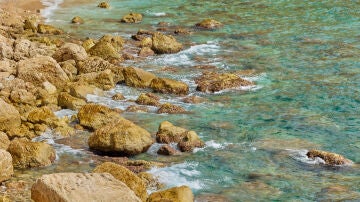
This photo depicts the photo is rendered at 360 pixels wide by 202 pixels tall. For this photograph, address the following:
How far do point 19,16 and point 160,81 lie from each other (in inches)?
681

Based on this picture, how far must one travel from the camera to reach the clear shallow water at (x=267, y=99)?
1605cm

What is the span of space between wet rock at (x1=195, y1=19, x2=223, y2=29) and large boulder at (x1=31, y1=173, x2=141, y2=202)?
940 inches

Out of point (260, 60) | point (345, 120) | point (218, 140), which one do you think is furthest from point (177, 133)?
point (260, 60)

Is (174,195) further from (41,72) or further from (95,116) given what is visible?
(41,72)

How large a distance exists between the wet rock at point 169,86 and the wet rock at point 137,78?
573 mm

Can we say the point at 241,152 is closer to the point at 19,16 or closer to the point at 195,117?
the point at 195,117

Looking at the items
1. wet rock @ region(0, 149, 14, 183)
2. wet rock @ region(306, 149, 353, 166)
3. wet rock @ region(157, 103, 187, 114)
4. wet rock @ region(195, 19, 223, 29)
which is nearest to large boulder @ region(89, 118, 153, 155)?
wet rock @ region(0, 149, 14, 183)

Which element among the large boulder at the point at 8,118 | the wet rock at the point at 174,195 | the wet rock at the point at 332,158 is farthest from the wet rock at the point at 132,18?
the wet rock at the point at 174,195

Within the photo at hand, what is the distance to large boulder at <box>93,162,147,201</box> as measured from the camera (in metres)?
14.0

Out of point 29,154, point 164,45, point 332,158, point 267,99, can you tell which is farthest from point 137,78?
point 332,158

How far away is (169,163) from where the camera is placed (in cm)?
1700

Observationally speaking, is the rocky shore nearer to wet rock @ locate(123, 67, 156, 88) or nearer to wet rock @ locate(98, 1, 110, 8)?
wet rock @ locate(123, 67, 156, 88)

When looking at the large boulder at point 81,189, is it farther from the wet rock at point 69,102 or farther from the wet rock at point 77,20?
the wet rock at point 77,20

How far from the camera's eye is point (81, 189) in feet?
37.8
